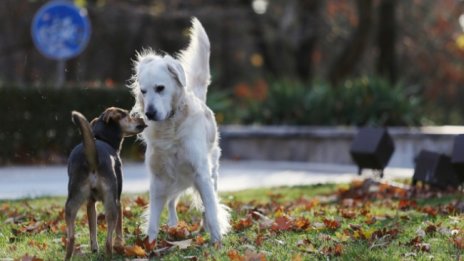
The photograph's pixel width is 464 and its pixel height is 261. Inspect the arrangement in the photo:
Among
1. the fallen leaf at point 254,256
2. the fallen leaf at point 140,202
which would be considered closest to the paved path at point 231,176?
the fallen leaf at point 140,202

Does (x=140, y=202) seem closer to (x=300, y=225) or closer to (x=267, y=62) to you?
(x=300, y=225)

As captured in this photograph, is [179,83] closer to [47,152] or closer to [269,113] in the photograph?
[47,152]

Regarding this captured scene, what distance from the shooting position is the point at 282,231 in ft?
21.8

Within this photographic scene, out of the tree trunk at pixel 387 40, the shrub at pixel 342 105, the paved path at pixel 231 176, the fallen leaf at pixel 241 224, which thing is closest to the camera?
the fallen leaf at pixel 241 224

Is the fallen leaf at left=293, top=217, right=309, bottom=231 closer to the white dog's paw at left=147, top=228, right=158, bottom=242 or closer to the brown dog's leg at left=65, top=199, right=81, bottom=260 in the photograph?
the white dog's paw at left=147, top=228, right=158, bottom=242

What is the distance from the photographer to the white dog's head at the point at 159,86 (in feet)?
20.5

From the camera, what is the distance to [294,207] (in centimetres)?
872

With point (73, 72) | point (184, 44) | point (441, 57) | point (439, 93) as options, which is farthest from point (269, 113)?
point (439, 93)

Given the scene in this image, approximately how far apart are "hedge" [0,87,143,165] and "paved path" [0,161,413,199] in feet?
1.37

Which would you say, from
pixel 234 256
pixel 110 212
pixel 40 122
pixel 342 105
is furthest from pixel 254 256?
pixel 342 105

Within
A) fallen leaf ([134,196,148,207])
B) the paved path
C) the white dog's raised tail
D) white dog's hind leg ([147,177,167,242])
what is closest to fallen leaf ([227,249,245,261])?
white dog's hind leg ([147,177,167,242])

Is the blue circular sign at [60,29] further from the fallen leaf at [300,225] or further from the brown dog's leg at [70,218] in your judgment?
the brown dog's leg at [70,218]

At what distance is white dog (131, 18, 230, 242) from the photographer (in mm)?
6332

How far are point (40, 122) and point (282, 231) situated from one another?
9243 mm
